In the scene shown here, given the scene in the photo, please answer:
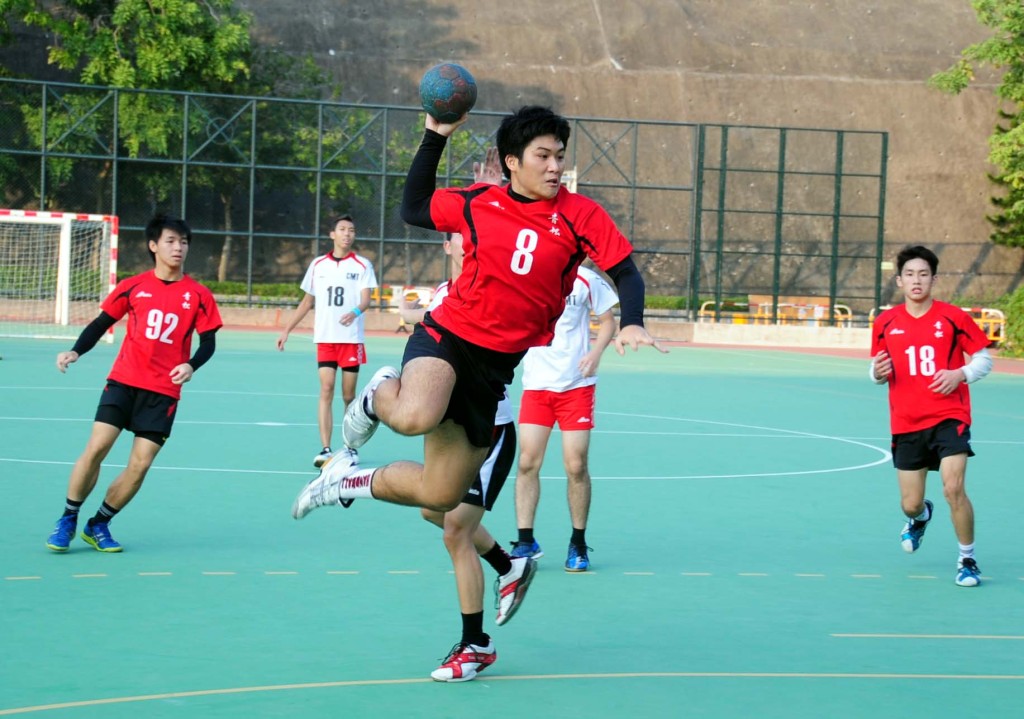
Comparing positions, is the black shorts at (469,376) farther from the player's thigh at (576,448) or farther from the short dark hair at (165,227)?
the short dark hair at (165,227)

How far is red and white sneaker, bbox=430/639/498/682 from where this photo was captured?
539 centimetres

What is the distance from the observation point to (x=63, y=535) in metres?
7.69

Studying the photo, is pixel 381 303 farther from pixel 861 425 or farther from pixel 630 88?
pixel 861 425

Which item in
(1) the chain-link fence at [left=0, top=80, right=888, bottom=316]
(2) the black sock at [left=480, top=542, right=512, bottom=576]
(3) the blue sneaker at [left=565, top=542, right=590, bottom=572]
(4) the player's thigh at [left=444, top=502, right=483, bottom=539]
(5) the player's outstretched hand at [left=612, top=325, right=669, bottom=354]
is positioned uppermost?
(1) the chain-link fence at [left=0, top=80, right=888, bottom=316]

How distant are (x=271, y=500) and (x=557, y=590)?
3.28 meters

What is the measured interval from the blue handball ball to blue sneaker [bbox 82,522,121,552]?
11.4 feet

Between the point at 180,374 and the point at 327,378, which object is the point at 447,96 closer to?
the point at 180,374

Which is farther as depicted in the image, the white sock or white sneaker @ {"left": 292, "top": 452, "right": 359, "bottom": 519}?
white sneaker @ {"left": 292, "top": 452, "right": 359, "bottom": 519}

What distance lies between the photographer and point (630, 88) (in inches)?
1905

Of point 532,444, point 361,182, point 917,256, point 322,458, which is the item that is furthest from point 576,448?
point 361,182

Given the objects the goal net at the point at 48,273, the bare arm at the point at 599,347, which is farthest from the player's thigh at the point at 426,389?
the goal net at the point at 48,273

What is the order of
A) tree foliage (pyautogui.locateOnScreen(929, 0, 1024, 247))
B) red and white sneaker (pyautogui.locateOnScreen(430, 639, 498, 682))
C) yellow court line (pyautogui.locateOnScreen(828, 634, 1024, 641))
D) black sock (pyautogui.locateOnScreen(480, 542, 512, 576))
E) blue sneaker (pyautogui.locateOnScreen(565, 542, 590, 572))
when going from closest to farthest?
red and white sneaker (pyautogui.locateOnScreen(430, 639, 498, 682)), black sock (pyautogui.locateOnScreen(480, 542, 512, 576)), yellow court line (pyautogui.locateOnScreen(828, 634, 1024, 641)), blue sneaker (pyautogui.locateOnScreen(565, 542, 590, 572)), tree foliage (pyautogui.locateOnScreen(929, 0, 1024, 247))

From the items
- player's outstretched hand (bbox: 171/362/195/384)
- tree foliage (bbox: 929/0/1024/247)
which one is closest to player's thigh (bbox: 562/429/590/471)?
player's outstretched hand (bbox: 171/362/195/384)

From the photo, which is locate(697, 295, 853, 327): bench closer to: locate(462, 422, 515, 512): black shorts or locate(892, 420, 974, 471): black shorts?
locate(892, 420, 974, 471): black shorts
